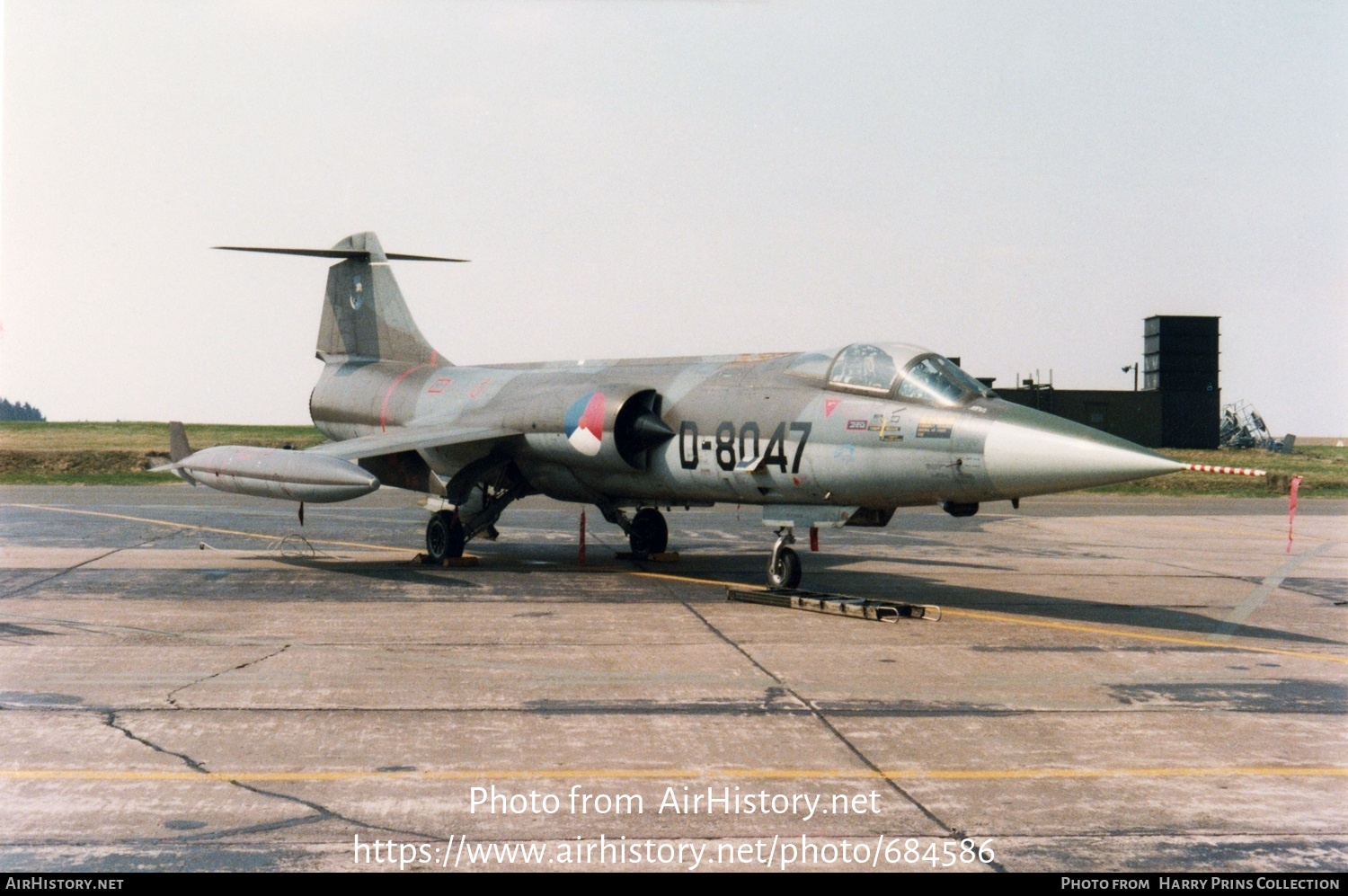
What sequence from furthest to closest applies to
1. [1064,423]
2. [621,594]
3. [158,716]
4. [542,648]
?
1. [621,594]
2. [1064,423]
3. [542,648]
4. [158,716]

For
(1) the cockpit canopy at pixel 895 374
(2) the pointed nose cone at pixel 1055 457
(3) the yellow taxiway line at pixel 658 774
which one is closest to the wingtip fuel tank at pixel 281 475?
(1) the cockpit canopy at pixel 895 374

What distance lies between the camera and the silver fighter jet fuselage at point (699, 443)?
12.1 metres

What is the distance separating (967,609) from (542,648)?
213 inches

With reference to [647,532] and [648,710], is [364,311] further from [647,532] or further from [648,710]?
[648,710]

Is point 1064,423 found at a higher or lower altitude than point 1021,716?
higher

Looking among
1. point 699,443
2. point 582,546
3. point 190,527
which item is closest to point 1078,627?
point 699,443

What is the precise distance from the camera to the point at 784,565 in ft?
46.7

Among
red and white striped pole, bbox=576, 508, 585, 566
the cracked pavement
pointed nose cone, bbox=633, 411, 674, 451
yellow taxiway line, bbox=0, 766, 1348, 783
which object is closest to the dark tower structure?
the cracked pavement

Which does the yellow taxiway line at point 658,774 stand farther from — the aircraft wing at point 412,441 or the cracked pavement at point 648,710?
the aircraft wing at point 412,441

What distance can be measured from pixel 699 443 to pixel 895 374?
2.94m

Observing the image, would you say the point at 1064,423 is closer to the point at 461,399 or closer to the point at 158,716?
the point at 158,716

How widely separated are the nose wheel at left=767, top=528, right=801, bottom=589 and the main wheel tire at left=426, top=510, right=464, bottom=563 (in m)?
5.35
